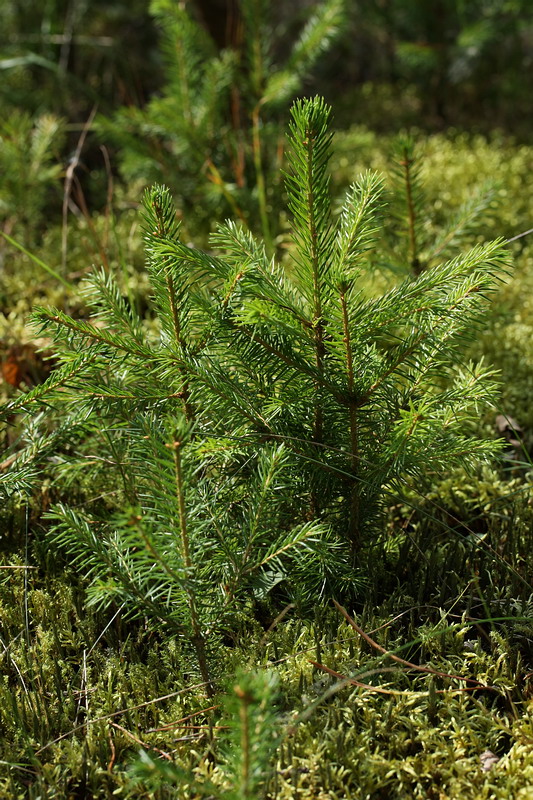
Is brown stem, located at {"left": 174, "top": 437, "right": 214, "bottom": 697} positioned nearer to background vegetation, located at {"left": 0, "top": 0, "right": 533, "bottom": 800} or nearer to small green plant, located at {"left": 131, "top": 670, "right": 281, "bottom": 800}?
background vegetation, located at {"left": 0, "top": 0, "right": 533, "bottom": 800}

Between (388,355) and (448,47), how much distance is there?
4088 mm

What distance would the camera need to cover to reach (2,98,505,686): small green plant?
1.53m

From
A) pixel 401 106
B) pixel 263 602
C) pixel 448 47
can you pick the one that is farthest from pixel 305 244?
pixel 401 106

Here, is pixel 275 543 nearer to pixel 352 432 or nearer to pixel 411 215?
pixel 352 432

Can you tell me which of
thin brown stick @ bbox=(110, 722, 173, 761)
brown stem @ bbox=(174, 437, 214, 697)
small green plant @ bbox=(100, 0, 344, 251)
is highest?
small green plant @ bbox=(100, 0, 344, 251)

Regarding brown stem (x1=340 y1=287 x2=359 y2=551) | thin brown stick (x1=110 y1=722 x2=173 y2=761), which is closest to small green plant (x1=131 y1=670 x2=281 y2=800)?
thin brown stick (x1=110 y1=722 x2=173 y2=761)

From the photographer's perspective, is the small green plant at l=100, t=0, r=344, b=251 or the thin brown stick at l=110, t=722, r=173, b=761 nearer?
the thin brown stick at l=110, t=722, r=173, b=761

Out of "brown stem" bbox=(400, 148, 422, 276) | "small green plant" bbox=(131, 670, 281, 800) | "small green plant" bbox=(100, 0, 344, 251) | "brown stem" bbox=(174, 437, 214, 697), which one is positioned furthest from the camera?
"small green plant" bbox=(100, 0, 344, 251)

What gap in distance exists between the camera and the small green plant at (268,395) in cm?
153

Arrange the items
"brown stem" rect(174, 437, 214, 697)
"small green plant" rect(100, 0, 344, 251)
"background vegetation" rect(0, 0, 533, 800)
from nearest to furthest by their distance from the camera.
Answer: "brown stem" rect(174, 437, 214, 697), "background vegetation" rect(0, 0, 533, 800), "small green plant" rect(100, 0, 344, 251)

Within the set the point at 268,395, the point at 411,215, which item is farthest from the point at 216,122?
the point at 268,395

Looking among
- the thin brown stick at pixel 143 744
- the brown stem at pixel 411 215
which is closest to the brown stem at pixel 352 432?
the thin brown stick at pixel 143 744

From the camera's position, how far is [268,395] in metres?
1.76

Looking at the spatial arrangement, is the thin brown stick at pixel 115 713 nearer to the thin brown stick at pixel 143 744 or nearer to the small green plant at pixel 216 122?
the thin brown stick at pixel 143 744
